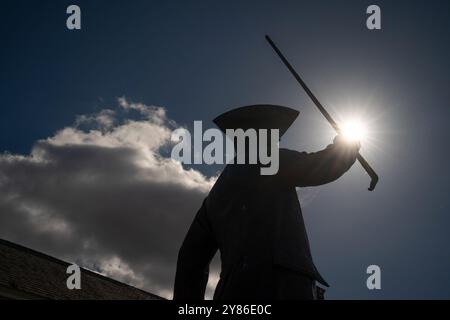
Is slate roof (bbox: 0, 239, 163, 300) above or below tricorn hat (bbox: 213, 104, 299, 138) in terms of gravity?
above

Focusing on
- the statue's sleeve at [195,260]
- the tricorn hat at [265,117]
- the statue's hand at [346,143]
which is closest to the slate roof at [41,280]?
the statue's sleeve at [195,260]

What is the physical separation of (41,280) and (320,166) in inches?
825

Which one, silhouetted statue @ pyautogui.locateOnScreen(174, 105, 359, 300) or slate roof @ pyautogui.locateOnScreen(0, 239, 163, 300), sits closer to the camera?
silhouetted statue @ pyautogui.locateOnScreen(174, 105, 359, 300)

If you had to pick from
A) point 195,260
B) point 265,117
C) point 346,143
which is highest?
point 265,117

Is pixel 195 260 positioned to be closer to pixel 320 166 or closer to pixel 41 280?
pixel 320 166

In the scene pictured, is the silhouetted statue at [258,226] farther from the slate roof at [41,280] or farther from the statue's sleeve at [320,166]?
the slate roof at [41,280]

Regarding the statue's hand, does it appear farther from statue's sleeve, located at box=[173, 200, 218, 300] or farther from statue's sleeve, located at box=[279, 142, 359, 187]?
statue's sleeve, located at box=[173, 200, 218, 300]

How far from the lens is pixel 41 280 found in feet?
Answer: 72.0

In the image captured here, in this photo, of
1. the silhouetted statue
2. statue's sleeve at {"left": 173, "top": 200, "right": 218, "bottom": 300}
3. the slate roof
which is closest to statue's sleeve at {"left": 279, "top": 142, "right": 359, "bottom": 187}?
the silhouetted statue

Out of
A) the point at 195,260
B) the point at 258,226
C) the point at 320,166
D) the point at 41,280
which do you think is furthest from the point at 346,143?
the point at 41,280

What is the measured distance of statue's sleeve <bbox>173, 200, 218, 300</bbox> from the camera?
12.9 feet
